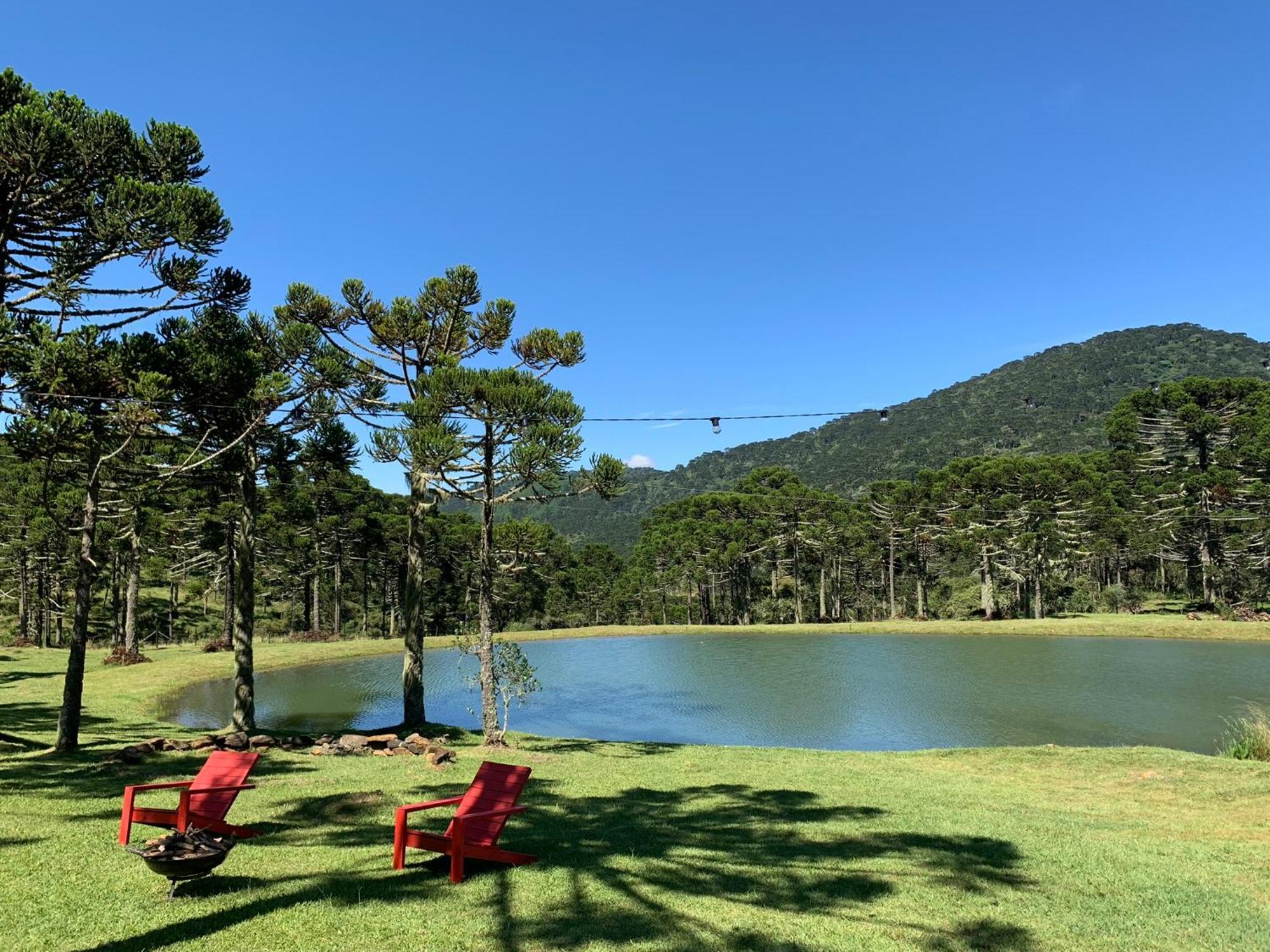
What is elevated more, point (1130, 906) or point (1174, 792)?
point (1130, 906)

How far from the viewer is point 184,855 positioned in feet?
14.4

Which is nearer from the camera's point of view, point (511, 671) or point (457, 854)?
point (457, 854)

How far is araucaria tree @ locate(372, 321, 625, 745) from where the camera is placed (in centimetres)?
1127

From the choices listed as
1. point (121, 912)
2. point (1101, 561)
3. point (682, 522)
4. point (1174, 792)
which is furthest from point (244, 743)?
point (1101, 561)

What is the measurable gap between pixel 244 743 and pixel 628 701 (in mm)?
11951

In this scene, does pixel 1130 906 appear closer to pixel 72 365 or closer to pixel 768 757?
pixel 768 757

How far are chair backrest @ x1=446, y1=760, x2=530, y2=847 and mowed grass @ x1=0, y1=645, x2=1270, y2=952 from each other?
26 centimetres

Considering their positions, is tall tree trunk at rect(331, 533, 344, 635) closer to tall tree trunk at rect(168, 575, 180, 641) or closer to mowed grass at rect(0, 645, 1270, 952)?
tall tree trunk at rect(168, 575, 180, 641)

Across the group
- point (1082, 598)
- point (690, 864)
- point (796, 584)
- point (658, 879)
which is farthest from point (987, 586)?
point (658, 879)

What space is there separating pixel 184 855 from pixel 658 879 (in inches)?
124

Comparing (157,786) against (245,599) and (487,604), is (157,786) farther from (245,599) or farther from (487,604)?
(245,599)

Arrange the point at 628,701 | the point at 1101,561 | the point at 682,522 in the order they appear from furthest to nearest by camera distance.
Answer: the point at 682,522 < the point at 1101,561 < the point at 628,701

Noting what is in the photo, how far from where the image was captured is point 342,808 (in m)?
7.23

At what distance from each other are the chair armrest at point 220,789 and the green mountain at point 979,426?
93.7 m
